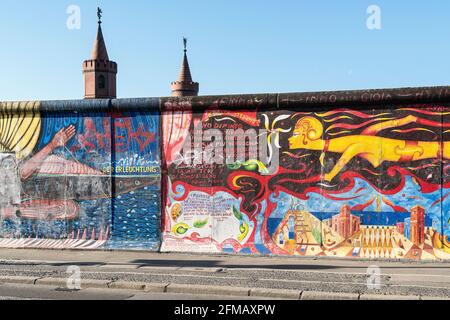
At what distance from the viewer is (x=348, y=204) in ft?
40.9

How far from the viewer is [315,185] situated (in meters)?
12.7

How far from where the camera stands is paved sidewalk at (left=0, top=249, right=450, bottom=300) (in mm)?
9086

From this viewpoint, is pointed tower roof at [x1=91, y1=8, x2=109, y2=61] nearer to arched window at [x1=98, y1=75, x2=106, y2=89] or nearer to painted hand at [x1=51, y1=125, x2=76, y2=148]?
arched window at [x1=98, y1=75, x2=106, y2=89]

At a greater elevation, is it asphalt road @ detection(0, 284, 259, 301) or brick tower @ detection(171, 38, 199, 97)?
brick tower @ detection(171, 38, 199, 97)

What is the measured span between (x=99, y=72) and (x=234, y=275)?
177 feet

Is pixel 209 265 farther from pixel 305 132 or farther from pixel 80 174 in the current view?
pixel 80 174

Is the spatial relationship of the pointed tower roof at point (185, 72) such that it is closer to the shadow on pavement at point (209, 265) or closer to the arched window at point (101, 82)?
the arched window at point (101, 82)

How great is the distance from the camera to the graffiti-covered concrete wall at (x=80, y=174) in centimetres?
1391

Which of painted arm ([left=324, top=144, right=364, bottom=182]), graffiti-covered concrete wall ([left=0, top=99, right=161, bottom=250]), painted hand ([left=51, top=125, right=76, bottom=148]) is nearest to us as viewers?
painted arm ([left=324, top=144, right=364, bottom=182])

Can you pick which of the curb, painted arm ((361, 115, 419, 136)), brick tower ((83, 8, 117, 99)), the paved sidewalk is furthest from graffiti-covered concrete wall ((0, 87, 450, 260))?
brick tower ((83, 8, 117, 99))
